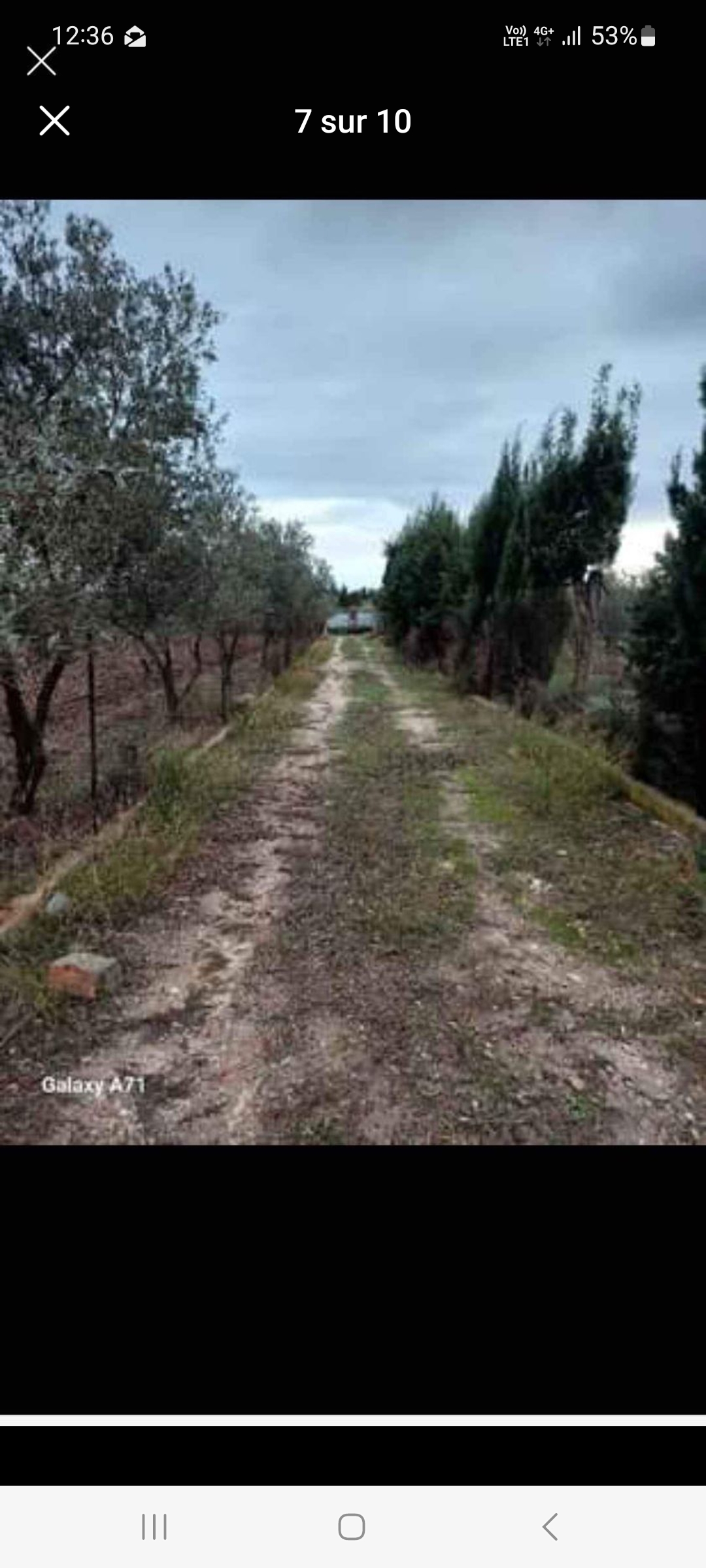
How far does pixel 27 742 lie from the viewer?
5.36 metres

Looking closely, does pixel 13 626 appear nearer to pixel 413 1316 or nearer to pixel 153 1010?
pixel 153 1010

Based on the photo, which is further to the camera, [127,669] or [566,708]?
[127,669]

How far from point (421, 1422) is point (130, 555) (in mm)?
5428

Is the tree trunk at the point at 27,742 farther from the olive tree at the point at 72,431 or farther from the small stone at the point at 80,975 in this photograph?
the small stone at the point at 80,975

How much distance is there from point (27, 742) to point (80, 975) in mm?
3097

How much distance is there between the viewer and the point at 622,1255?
78 centimetres
